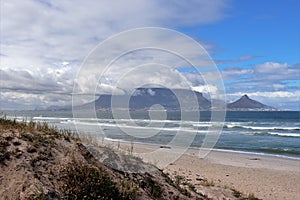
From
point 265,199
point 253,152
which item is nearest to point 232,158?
point 253,152

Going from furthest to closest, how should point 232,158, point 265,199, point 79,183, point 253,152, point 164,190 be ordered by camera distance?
point 253,152 < point 232,158 < point 265,199 < point 164,190 < point 79,183

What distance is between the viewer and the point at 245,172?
18000mm

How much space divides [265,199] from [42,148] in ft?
27.0

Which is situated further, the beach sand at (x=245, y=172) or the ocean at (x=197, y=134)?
the ocean at (x=197, y=134)

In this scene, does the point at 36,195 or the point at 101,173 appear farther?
the point at 101,173

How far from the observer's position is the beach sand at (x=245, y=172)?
13586mm

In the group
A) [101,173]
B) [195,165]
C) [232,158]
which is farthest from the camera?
[232,158]

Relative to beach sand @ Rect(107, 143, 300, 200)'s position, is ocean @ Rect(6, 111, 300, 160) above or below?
above

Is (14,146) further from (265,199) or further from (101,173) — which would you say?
(265,199)

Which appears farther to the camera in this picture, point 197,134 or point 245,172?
point 197,134

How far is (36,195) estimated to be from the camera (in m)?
5.59

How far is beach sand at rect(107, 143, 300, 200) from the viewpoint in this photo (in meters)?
13.6

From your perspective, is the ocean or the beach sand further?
the ocean

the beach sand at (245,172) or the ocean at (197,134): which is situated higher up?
the ocean at (197,134)
